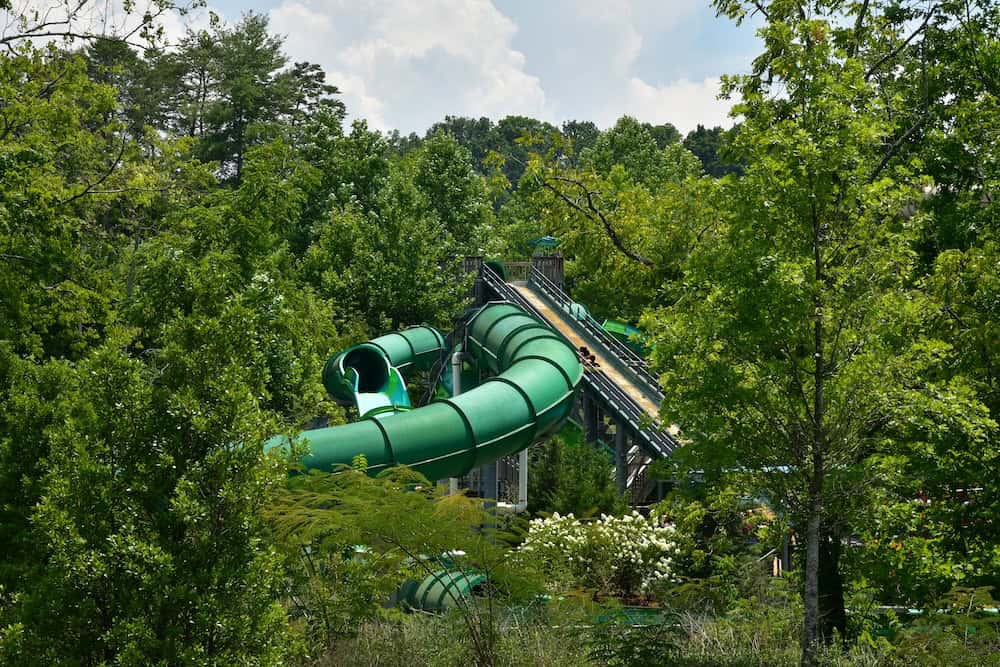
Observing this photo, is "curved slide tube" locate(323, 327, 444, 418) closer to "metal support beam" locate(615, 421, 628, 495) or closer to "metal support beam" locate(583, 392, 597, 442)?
"metal support beam" locate(583, 392, 597, 442)

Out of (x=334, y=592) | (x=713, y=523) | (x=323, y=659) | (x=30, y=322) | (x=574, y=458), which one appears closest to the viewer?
(x=323, y=659)

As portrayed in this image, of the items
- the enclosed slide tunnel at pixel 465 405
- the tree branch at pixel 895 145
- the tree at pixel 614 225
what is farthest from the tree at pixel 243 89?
the tree branch at pixel 895 145

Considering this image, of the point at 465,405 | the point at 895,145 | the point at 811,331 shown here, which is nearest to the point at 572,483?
the point at 465,405

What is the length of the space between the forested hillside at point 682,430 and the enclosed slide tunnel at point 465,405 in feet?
5.74

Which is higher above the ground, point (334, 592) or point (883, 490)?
point (883, 490)

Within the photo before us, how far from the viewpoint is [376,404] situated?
21547 mm

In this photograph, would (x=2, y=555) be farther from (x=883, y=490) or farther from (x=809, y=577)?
(x=883, y=490)

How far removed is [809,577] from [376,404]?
13.9m

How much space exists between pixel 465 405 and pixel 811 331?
306 inches

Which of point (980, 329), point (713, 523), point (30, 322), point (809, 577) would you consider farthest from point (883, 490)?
point (30, 322)

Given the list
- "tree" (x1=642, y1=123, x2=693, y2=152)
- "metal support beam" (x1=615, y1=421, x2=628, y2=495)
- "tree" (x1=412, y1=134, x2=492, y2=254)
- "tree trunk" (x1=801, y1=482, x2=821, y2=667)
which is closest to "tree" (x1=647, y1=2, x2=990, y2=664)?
"tree trunk" (x1=801, y1=482, x2=821, y2=667)

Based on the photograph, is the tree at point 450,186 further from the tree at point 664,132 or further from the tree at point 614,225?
the tree at point 664,132

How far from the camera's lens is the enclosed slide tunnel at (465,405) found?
47.2ft

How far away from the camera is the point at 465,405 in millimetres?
15711
